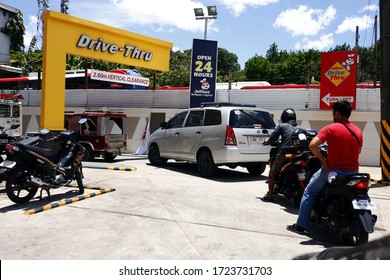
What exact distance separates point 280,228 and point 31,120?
17.4m

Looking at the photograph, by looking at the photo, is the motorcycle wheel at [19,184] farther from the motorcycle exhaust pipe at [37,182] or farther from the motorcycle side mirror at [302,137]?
the motorcycle side mirror at [302,137]

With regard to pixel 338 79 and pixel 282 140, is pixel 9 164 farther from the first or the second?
pixel 338 79

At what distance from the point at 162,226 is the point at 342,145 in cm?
261

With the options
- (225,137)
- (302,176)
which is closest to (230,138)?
(225,137)

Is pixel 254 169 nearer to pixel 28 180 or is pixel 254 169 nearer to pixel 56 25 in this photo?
pixel 28 180

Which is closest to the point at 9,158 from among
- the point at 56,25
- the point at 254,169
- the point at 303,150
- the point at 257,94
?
the point at 303,150

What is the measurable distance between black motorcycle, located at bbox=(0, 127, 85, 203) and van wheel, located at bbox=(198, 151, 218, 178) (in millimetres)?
3452

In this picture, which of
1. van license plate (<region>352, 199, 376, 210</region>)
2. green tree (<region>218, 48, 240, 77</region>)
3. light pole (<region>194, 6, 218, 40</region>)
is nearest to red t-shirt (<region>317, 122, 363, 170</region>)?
van license plate (<region>352, 199, 376, 210</region>)

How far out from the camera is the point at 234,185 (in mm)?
8758

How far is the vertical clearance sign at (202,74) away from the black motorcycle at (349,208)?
1127 centimetres

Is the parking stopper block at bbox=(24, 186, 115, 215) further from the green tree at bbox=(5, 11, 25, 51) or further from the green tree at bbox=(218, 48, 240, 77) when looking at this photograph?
the green tree at bbox=(218, 48, 240, 77)

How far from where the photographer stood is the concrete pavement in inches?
168

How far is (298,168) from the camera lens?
621cm

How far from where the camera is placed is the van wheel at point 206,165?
946 cm
